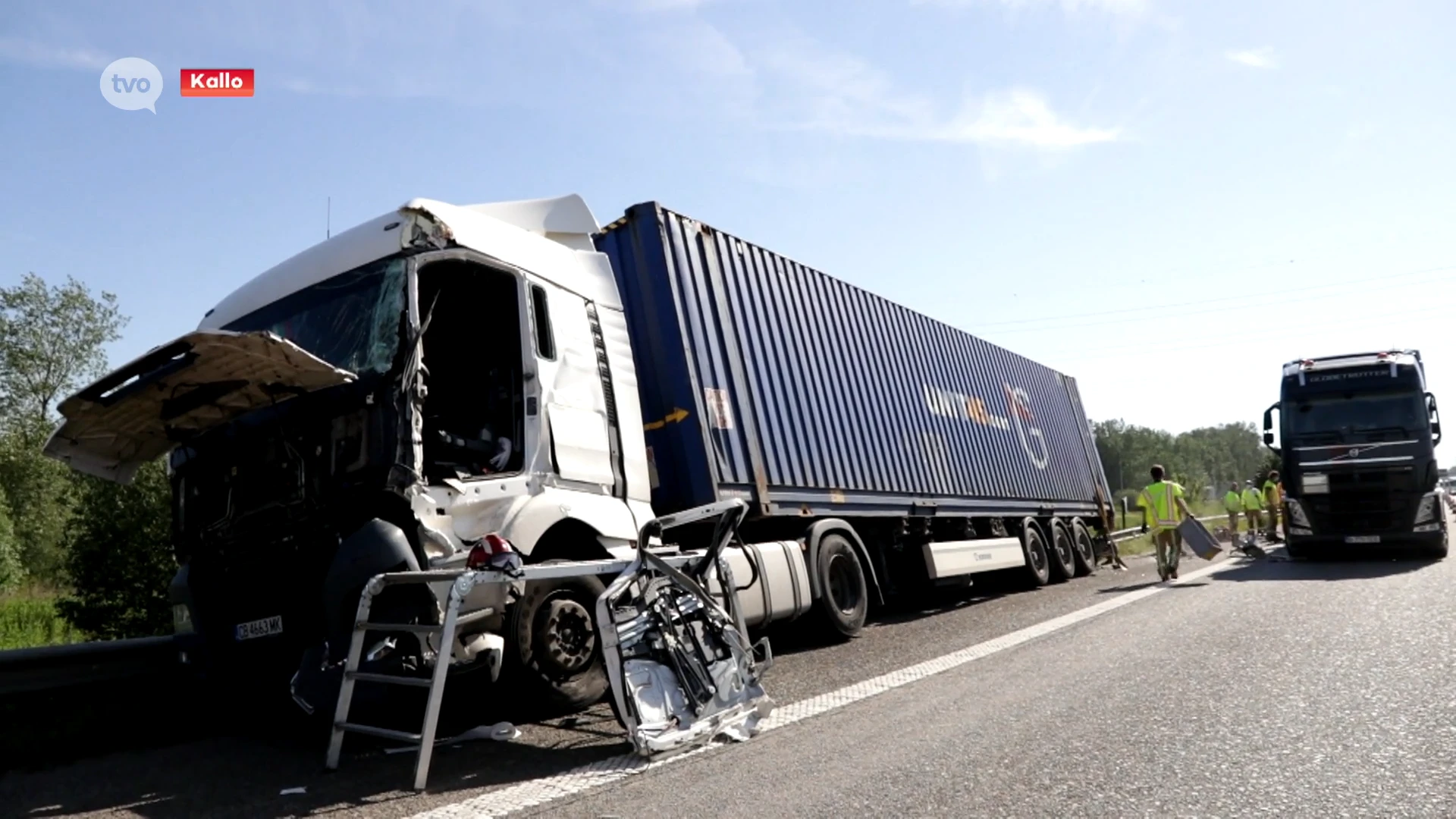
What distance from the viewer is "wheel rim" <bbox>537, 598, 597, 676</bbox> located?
5172mm

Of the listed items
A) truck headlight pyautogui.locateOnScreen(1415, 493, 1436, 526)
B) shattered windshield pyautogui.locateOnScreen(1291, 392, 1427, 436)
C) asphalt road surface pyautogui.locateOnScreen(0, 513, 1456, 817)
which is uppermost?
shattered windshield pyautogui.locateOnScreen(1291, 392, 1427, 436)

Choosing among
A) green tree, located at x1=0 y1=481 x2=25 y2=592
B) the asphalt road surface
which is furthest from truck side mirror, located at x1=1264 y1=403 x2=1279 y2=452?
green tree, located at x1=0 y1=481 x2=25 y2=592

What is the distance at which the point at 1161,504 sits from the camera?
12.9m

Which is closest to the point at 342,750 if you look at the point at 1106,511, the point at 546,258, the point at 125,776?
the point at 125,776

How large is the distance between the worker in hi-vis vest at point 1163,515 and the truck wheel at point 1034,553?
136 cm

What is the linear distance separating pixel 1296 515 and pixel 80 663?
549 inches

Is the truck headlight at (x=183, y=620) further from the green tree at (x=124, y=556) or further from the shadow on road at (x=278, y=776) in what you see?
the green tree at (x=124, y=556)

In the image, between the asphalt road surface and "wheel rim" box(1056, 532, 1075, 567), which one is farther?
"wheel rim" box(1056, 532, 1075, 567)

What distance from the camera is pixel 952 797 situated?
3.47m

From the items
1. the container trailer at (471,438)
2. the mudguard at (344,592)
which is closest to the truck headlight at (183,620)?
the container trailer at (471,438)

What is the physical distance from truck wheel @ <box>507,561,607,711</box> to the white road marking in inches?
33.0

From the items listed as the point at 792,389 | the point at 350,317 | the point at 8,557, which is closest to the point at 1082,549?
the point at 792,389

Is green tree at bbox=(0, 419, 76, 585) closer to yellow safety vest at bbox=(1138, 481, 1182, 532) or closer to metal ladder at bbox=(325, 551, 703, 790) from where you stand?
yellow safety vest at bbox=(1138, 481, 1182, 532)

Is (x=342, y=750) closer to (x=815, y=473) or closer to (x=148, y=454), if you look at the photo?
(x=148, y=454)
